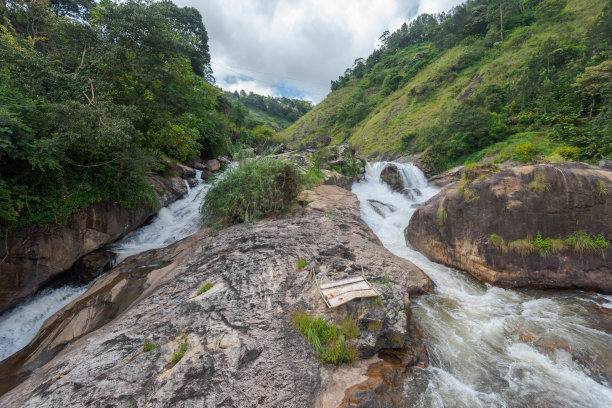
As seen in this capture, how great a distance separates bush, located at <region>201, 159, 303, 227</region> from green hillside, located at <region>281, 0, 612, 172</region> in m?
13.4

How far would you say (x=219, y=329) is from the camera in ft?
9.65

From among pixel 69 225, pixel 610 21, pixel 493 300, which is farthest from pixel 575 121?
pixel 69 225

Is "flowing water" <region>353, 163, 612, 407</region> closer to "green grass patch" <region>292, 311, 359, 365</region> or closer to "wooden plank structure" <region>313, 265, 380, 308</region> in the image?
"green grass patch" <region>292, 311, 359, 365</region>

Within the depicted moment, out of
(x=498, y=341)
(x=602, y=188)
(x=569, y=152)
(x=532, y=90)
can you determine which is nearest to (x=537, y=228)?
(x=602, y=188)

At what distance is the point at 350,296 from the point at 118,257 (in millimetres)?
7087

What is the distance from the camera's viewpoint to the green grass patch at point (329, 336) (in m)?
2.75

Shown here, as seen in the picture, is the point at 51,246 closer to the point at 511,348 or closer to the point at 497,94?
the point at 511,348

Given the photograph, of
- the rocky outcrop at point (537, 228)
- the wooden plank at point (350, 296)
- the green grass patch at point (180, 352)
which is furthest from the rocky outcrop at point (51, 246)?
the rocky outcrop at point (537, 228)

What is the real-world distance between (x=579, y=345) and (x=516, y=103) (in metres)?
21.8

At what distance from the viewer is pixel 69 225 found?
584 cm

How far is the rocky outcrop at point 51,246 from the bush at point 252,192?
8.43 feet

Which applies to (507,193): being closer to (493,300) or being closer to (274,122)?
(493,300)

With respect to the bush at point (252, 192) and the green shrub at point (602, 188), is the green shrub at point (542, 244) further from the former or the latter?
the bush at point (252, 192)

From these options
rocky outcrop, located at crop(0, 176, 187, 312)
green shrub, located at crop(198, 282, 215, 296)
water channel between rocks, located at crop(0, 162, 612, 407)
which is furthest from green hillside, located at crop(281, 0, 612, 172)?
rocky outcrop, located at crop(0, 176, 187, 312)
